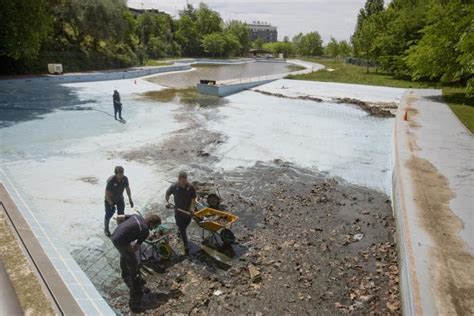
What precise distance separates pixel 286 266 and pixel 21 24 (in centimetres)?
2527

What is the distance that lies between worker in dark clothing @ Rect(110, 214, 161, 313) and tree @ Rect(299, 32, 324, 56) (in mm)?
102558

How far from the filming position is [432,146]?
1320 centimetres

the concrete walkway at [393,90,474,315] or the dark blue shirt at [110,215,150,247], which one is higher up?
the dark blue shirt at [110,215,150,247]

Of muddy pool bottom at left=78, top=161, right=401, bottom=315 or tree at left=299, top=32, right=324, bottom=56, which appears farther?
tree at left=299, top=32, right=324, bottom=56

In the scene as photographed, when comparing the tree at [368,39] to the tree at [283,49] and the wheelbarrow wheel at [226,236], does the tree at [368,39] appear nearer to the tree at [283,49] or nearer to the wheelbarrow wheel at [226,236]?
the wheelbarrow wheel at [226,236]

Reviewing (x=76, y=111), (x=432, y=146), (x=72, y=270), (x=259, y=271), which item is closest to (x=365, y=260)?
(x=259, y=271)

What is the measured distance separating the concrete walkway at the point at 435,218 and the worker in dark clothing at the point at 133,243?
13.4 feet

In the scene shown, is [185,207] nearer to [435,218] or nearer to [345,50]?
[435,218]

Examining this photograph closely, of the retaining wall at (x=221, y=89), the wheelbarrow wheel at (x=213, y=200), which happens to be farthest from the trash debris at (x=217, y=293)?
the retaining wall at (x=221, y=89)

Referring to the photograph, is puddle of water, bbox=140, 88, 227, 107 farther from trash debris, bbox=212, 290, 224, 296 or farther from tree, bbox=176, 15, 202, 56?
tree, bbox=176, 15, 202, 56

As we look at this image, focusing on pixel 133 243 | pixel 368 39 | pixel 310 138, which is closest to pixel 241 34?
pixel 368 39

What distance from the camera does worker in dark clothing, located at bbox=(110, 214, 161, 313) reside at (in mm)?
5934

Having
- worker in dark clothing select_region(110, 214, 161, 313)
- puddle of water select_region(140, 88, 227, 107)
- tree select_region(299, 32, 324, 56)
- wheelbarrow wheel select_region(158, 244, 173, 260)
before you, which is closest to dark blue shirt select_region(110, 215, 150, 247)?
worker in dark clothing select_region(110, 214, 161, 313)

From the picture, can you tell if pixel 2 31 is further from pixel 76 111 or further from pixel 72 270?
pixel 72 270
